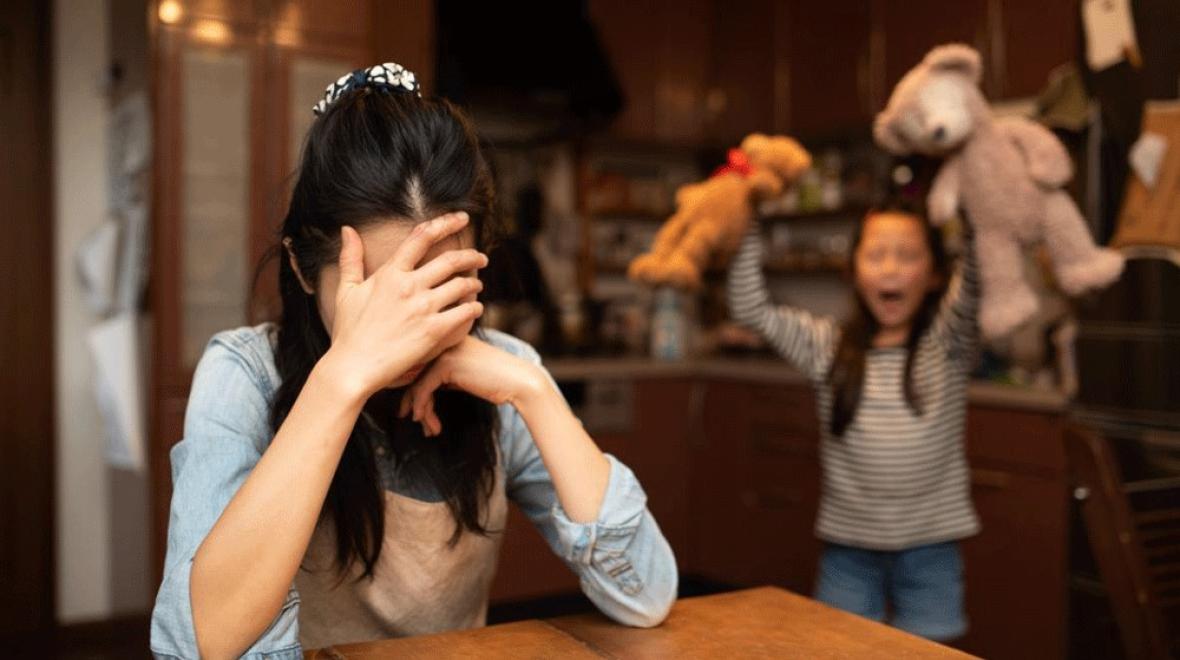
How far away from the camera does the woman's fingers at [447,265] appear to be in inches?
37.3

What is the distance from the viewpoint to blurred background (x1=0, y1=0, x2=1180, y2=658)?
2.20 meters

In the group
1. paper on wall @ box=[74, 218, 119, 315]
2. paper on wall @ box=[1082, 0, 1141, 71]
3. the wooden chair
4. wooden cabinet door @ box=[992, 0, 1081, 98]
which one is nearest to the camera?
the wooden chair

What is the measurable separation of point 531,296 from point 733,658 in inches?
119

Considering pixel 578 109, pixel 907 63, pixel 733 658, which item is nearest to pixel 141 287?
pixel 578 109

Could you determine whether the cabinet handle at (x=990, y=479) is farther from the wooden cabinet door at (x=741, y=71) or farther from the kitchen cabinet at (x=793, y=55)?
the wooden cabinet door at (x=741, y=71)

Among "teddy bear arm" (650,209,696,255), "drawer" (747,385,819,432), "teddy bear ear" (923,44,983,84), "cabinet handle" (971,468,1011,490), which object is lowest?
"cabinet handle" (971,468,1011,490)

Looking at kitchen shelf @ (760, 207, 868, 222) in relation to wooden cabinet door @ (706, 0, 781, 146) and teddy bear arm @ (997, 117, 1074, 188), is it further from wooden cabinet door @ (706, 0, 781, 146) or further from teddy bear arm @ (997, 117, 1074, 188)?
teddy bear arm @ (997, 117, 1074, 188)

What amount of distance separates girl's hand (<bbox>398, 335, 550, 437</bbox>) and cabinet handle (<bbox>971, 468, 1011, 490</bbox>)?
205cm

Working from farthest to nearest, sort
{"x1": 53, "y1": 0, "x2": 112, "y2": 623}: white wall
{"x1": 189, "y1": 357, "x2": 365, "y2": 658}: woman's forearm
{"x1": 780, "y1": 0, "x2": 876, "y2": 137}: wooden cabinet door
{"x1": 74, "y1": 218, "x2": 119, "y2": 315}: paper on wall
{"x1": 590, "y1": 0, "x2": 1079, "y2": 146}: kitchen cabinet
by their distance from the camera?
1. {"x1": 780, "y1": 0, "x2": 876, "y2": 137}: wooden cabinet door
2. {"x1": 53, "y1": 0, "x2": 112, "y2": 623}: white wall
3. {"x1": 74, "y1": 218, "x2": 119, "y2": 315}: paper on wall
4. {"x1": 590, "y1": 0, "x2": 1079, "y2": 146}: kitchen cabinet
5. {"x1": 189, "y1": 357, "x2": 365, "y2": 658}: woman's forearm

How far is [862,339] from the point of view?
210 centimetres

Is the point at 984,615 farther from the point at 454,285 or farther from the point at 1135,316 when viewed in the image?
the point at 454,285

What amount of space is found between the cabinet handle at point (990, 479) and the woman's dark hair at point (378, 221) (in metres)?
1.97

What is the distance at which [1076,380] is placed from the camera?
2.27 metres

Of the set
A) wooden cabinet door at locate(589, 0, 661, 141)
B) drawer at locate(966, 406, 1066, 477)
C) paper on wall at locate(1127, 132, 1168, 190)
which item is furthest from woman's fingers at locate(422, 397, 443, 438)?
wooden cabinet door at locate(589, 0, 661, 141)
